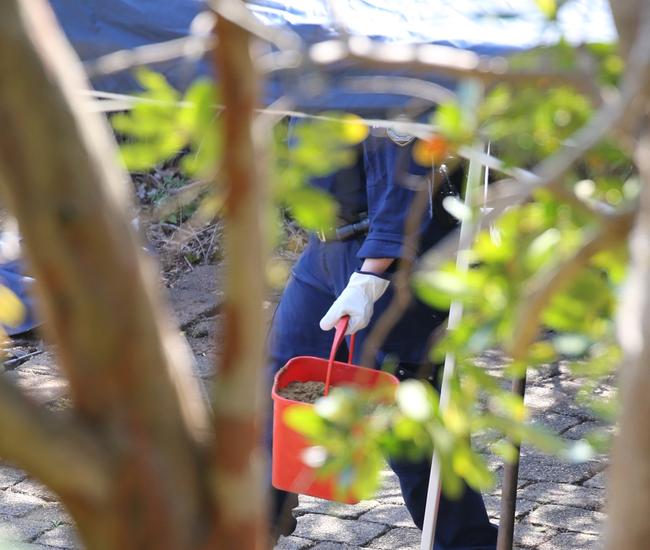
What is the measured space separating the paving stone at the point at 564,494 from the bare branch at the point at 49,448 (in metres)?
3.37

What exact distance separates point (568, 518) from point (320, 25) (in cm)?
217

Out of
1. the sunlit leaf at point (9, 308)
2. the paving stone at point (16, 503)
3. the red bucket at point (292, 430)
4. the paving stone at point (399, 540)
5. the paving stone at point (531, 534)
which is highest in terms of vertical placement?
the sunlit leaf at point (9, 308)

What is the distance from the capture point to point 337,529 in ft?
12.1

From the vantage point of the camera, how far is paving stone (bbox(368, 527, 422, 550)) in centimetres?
358

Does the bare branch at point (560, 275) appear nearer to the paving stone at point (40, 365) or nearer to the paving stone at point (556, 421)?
the paving stone at point (556, 421)

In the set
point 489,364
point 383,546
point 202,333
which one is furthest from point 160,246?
point 383,546

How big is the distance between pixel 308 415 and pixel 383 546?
8.70ft

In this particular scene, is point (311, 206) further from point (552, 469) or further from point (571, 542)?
point (552, 469)

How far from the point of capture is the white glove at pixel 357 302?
314cm

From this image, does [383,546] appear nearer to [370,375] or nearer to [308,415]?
[370,375]

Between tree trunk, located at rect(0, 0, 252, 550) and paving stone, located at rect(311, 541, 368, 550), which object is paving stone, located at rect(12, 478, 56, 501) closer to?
paving stone, located at rect(311, 541, 368, 550)

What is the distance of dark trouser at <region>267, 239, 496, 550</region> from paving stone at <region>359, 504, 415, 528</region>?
0.35m

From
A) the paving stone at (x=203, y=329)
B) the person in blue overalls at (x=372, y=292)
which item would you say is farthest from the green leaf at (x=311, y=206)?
the paving stone at (x=203, y=329)

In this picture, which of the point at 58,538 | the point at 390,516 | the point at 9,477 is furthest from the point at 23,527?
the point at 390,516
